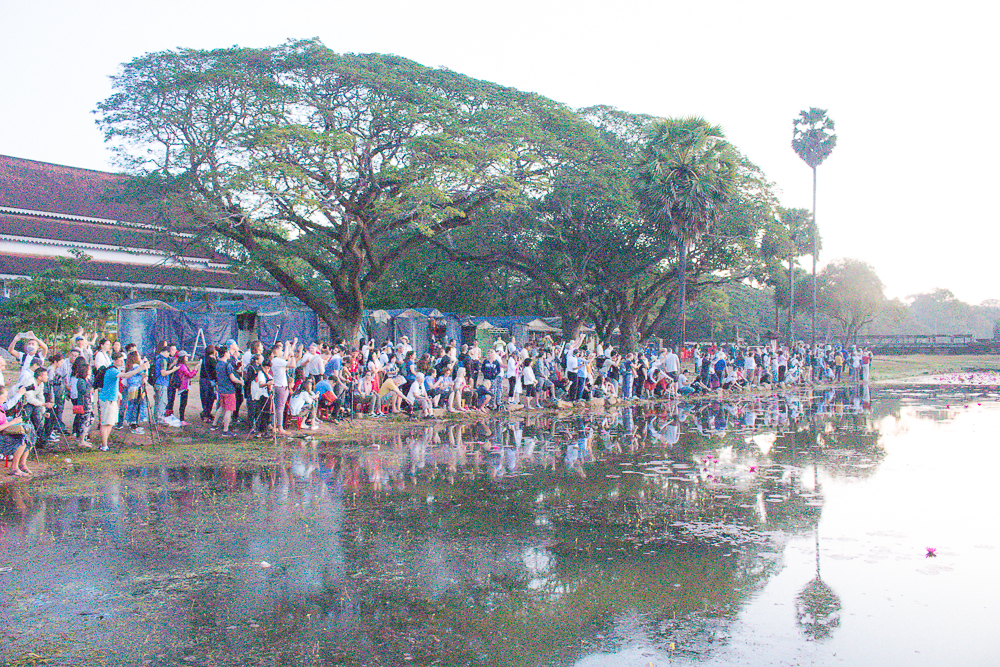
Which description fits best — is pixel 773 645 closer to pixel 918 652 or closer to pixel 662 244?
pixel 918 652

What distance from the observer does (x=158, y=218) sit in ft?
89.4

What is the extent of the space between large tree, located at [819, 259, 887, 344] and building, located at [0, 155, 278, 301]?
1705 inches

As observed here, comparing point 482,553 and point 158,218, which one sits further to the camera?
point 158,218

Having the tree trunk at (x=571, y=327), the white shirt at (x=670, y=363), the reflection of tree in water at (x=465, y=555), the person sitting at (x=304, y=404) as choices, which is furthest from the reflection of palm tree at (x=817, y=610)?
the tree trunk at (x=571, y=327)

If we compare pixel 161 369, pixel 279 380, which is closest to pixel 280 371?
pixel 279 380

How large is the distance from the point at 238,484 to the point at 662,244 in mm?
31255

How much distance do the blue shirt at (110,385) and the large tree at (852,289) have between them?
5940 centimetres

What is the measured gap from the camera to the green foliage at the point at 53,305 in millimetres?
27406

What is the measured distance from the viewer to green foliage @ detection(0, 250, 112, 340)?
2741 cm

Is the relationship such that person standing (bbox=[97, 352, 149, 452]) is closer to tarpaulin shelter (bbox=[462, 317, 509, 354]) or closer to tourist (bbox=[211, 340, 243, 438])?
tourist (bbox=[211, 340, 243, 438])

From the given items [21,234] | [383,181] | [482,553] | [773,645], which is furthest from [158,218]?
[773,645]

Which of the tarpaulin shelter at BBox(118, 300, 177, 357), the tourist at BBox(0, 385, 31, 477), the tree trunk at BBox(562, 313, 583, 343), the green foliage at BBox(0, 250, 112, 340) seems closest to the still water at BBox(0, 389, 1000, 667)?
the tourist at BBox(0, 385, 31, 477)

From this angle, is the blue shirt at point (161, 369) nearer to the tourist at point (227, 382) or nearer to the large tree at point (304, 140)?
the tourist at point (227, 382)

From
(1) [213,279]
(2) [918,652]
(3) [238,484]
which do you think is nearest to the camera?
(2) [918,652]
